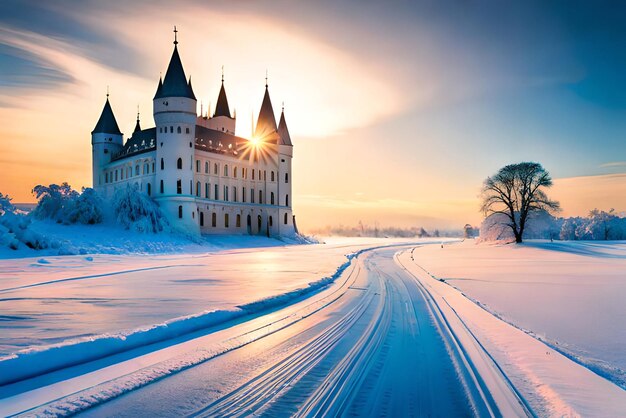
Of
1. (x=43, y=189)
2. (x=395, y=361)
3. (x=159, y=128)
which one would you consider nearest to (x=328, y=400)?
(x=395, y=361)

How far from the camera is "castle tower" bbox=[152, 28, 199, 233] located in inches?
2442

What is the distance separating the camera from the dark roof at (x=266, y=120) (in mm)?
84062

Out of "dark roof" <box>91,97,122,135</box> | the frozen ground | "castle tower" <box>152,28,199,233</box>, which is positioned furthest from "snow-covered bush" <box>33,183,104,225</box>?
the frozen ground

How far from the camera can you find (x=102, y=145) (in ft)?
261

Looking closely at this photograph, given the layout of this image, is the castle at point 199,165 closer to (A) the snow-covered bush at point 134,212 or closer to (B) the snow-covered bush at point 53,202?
(A) the snow-covered bush at point 134,212

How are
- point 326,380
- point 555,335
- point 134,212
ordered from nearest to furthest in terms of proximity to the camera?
1. point 326,380
2. point 555,335
3. point 134,212

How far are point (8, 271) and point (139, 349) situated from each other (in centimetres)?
1576

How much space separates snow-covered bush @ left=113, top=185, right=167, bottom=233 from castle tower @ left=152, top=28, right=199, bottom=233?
7.29 meters

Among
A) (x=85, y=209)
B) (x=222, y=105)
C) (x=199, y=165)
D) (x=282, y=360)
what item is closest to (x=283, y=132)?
(x=222, y=105)

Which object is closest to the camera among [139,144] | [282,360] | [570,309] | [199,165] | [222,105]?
[282,360]

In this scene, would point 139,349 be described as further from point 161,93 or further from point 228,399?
point 161,93

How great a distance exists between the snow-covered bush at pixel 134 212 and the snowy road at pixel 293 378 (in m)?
46.3

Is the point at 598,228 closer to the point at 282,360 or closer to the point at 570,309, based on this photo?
the point at 570,309

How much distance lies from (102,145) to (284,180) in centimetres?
3375
